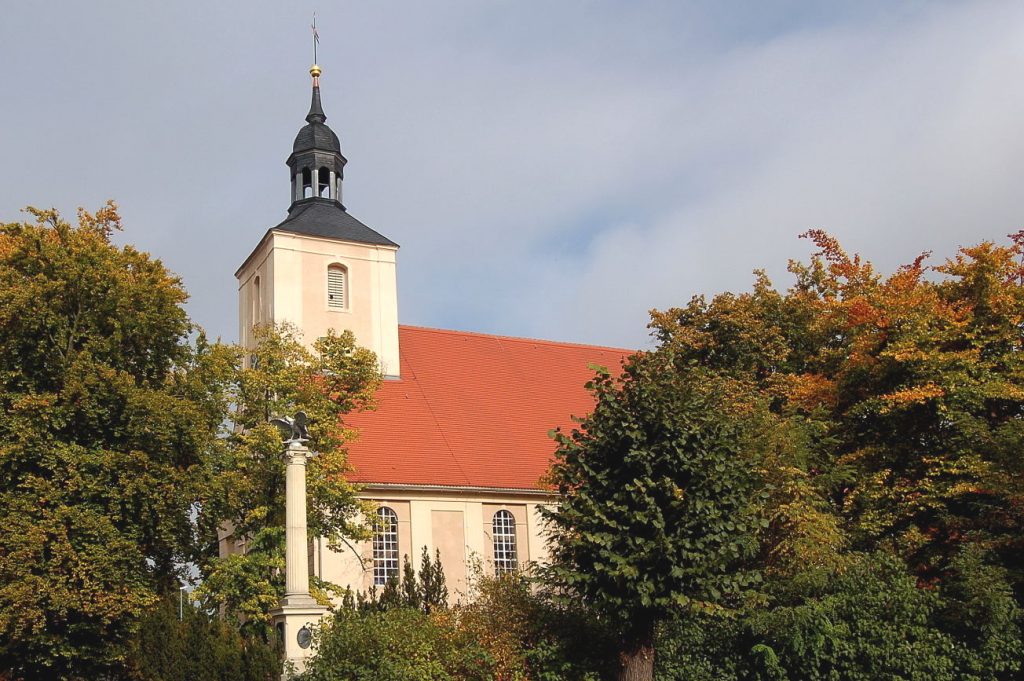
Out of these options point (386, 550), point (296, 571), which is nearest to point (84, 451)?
point (296, 571)

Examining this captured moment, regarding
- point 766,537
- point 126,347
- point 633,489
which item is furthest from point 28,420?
point 766,537

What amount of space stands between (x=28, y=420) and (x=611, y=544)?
40.9 feet

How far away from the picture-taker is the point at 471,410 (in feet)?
109

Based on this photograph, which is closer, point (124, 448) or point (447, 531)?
point (124, 448)

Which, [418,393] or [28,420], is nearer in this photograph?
[28,420]

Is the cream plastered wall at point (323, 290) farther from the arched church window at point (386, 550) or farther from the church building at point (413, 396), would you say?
the arched church window at point (386, 550)

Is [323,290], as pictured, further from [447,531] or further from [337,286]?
[447,531]

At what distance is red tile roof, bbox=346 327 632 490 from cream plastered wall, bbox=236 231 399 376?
4.33 feet

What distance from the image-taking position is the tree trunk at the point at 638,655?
17.5 metres

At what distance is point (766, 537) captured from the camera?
2047 cm

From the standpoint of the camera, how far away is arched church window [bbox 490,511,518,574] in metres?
31.5

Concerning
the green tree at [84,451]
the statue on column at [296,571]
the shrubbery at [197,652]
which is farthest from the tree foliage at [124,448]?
the statue on column at [296,571]

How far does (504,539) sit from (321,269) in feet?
32.3

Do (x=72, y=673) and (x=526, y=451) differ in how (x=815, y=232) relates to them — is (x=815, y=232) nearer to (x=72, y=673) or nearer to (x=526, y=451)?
(x=526, y=451)
